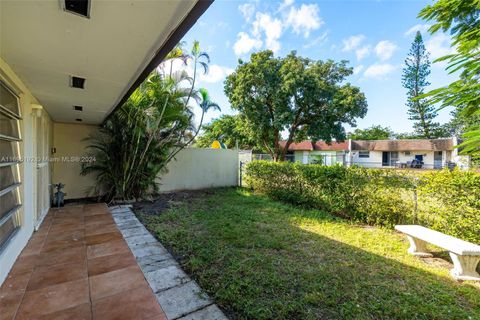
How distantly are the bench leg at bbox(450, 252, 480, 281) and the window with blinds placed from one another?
5054 millimetres

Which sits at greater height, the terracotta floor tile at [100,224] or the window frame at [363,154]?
the window frame at [363,154]

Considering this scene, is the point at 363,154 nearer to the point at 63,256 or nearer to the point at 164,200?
the point at 164,200

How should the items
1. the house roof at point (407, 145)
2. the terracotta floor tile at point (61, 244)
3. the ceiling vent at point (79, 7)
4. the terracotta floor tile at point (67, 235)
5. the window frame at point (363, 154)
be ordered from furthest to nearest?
1. the window frame at point (363, 154)
2. the house roof at point (407, 145)
3. the terracotta floor tile at point (67, 235)
4. the terracotta floor tile at point (61, 244)
5. the ceiling vent at point (79, 7)

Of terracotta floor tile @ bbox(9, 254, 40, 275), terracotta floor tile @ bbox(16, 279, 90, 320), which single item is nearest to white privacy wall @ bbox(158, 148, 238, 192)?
terracotta floor tile @ bbox(9, 254, 40, 275)

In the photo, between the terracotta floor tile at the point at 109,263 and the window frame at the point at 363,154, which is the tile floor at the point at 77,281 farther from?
the window frame at the point at 363,154

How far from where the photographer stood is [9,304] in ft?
6.26

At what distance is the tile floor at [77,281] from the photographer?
6.06ft

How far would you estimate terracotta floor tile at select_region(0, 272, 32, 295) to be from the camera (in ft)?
6.83

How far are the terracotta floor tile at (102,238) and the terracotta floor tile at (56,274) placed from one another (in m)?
0.66

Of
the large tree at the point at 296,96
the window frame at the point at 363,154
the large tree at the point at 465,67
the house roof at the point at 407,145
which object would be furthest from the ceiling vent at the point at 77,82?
the window frame at the point at 363,154

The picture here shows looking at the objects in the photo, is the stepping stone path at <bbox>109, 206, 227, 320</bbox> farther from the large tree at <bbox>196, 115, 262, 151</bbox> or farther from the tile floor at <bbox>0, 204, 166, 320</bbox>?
the large tree at <bbox>196, 115, 262, 151</bbox>

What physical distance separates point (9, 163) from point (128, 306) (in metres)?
2.15

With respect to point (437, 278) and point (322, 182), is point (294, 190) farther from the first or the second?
point (437, 278)

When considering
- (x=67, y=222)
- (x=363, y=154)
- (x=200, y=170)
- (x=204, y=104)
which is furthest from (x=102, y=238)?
(x=363, y=154)
